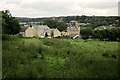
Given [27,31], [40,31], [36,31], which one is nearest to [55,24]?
[40,31]

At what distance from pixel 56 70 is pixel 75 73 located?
1162mm

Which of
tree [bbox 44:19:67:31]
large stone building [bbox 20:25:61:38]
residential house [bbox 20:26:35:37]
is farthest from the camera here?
tree [bbox 44:19:67:31]

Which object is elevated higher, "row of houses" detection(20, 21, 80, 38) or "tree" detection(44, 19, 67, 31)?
"tree" detection(44, 19, 67, 31)

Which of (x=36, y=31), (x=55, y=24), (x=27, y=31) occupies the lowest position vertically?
(x=27, y=31)

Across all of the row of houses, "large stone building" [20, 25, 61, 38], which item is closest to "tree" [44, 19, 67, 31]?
the row of houses

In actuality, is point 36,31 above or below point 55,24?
below

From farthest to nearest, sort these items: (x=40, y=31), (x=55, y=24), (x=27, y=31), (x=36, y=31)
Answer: (x=55, y=24), (x=40, y=31), (x=36, y=31), (x=27, y=31)

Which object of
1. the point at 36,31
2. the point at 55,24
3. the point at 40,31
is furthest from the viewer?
the point at 55,24

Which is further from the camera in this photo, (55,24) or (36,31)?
(55,24)

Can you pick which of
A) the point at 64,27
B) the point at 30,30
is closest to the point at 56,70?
the point at 30,30

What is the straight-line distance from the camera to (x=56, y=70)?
1084cm

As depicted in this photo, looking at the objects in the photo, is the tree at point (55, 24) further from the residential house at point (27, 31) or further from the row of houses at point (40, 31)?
the residential house at point (27, 31)

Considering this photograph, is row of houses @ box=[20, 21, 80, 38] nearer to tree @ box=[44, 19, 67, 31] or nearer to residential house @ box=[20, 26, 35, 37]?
residential house @ box=[20, 26, 35, 37]

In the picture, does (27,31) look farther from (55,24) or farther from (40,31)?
(55,24)
